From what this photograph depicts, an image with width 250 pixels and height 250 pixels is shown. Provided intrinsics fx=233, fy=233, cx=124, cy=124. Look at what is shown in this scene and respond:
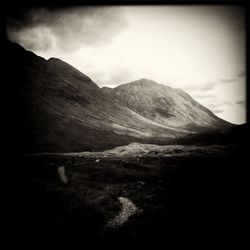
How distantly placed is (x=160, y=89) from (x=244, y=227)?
5.15 m

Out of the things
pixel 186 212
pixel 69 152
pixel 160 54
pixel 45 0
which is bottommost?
pixel 186 212

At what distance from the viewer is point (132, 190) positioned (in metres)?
7.48

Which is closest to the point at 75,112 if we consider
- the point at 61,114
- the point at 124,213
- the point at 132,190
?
the point at 61,114

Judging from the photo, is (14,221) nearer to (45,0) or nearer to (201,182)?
(201,182)

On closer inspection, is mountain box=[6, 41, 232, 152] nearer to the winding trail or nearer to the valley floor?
the valley floor

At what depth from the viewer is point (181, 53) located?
8477mm

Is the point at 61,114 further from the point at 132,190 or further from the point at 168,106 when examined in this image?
the point at 168,106

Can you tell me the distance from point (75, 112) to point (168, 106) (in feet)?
11.4

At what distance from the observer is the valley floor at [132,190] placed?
22.1 ft

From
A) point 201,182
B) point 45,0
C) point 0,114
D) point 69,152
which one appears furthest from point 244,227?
point 45,0

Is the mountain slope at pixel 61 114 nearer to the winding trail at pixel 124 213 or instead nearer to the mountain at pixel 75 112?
the mountain at pixel 75 112

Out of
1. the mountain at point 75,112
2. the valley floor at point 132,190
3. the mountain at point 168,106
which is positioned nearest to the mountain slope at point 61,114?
the mountain at point 75,112

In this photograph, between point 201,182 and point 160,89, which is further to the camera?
point 160,89

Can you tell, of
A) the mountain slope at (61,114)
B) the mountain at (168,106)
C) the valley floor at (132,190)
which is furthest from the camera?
the mountain at (168,106)
